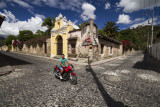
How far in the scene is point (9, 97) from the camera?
2609 mm

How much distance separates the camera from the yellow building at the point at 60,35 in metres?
12.4

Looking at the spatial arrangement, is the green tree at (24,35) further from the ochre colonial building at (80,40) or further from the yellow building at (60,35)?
the ochre colonial building at (80,40)

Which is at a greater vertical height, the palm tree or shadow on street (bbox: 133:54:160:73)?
the palm tree

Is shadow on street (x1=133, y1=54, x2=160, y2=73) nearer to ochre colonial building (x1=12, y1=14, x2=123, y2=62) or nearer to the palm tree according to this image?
ochre colonial building (x1=12, y1=14, x2=123, y2=62)

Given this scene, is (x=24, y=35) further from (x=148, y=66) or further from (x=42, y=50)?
(x=148, y=66)

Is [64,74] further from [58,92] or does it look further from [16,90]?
[16,90]

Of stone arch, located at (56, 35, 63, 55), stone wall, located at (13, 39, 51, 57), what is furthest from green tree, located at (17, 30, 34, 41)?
stone arch, located at (56, 35, 63, 55)

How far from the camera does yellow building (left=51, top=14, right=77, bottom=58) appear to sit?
1237cm

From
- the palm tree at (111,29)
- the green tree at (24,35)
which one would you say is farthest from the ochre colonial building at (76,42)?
the green tree at (24,35)

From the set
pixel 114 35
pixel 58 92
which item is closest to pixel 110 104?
pixel 58 92

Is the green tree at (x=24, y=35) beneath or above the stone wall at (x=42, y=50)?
above

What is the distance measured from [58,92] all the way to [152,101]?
10.8 feet

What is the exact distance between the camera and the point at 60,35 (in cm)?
1360

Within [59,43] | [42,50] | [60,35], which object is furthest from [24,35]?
[60,35]
